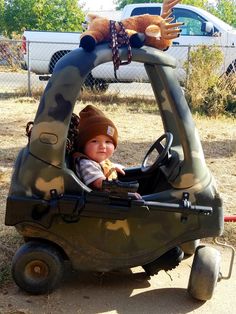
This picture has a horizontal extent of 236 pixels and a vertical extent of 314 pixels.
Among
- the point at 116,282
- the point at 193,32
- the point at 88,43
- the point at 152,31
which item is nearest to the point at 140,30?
the point at 152,31

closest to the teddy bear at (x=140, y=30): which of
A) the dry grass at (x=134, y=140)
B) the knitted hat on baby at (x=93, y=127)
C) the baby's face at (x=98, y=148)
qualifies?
the knitted hat on baby at (x=93, y=127)

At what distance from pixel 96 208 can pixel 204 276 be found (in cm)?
68

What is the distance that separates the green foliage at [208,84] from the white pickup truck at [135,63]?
106cm

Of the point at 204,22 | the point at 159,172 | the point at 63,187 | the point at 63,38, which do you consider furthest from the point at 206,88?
the point at 63,187

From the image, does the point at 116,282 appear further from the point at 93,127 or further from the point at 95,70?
the point at 95,70

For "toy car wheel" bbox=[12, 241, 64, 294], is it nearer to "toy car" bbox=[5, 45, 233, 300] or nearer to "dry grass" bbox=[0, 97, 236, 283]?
"toy car" bbox=[5, 45, 233, 300]

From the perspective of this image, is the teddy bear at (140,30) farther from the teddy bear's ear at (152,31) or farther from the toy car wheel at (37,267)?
the toy car wheel at (37,267)

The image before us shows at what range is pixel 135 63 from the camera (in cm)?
1148

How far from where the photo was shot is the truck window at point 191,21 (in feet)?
38.8

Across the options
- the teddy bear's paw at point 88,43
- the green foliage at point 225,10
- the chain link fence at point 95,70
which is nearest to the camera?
the teddy bear's paw at point 88,43

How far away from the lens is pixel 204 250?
2.93 m

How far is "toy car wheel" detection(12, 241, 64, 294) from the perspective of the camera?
283 centimetres

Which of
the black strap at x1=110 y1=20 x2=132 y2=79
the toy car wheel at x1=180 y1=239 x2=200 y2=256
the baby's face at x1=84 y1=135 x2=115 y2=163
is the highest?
the black strap at x1=110 y1=20 x2=132 y2=79

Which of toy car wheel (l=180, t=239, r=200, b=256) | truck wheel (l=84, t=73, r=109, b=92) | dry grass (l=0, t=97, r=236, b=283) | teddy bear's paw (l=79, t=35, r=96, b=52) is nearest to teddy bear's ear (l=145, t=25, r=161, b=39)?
teddy bear's paw (l=79, t=35, r=96, b=52)
